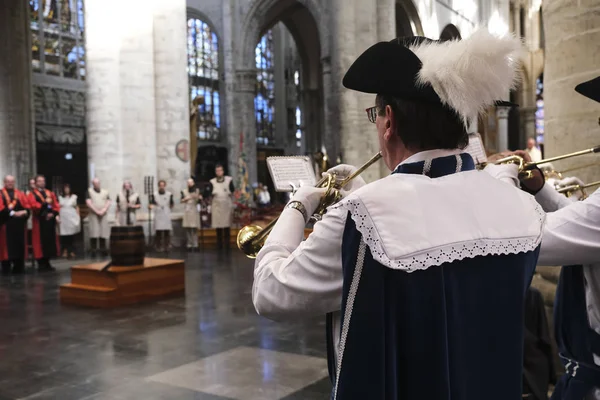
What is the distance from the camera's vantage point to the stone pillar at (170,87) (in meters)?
14.3

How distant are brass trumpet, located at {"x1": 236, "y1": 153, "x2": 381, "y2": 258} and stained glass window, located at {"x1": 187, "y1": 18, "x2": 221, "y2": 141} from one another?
1276 inches

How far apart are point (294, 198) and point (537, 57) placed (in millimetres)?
33126

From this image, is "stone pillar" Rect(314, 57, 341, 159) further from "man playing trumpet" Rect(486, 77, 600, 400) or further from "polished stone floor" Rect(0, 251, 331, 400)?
"man playing trumpet" Rect(486, 77, 600, 400)

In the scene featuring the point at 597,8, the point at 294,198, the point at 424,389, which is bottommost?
the point at 424,389

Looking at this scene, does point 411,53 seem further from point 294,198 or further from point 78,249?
point 78,249

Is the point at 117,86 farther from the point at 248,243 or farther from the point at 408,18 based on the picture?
the point at 408,18

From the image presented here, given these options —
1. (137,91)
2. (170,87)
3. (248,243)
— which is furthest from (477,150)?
(170,87)

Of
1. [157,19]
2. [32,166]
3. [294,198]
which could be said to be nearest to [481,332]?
[294,198]

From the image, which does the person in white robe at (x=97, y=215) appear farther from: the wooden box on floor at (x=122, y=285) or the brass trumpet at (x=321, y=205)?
the brass trumpet at (x=321, y=205)

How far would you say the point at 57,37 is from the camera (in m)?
29.4

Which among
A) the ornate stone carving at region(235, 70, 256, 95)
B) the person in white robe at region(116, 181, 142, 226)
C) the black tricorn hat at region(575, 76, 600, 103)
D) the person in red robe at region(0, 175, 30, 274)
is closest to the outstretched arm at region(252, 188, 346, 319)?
the black tricorn hat at region(575, 76, 600, 103)

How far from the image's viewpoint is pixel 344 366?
1.45 meters

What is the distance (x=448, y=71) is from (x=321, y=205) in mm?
656

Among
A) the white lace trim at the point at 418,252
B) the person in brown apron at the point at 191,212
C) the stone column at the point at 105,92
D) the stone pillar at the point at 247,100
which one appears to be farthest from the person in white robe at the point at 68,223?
the stone pillar at the point at 247,100
